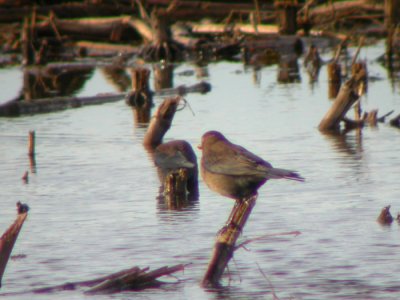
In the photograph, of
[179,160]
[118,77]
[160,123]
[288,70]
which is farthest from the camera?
[288,70]

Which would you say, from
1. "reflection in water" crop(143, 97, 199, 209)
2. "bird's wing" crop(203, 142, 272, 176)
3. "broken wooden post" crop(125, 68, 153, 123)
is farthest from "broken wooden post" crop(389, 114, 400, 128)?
"bird's wing" crop(203, 142, 272, 176)

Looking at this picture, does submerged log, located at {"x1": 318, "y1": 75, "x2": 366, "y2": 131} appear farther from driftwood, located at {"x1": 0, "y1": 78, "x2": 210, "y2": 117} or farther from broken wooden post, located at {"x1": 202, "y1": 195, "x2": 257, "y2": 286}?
broken wooden post, located at {"x1": 202, "y1": 195, "x2": 257, "y2": 286}

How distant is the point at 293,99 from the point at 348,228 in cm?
1000

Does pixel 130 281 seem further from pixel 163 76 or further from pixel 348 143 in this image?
pixel 163 76

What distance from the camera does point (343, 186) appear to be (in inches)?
477

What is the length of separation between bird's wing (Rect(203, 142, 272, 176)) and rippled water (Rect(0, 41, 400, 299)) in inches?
29.8

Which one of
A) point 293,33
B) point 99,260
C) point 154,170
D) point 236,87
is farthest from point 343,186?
point 293,33

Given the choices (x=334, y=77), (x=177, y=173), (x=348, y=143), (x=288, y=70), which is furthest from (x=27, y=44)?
(x=177, y=173)

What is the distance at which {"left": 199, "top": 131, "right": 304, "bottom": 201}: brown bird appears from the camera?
8.55m

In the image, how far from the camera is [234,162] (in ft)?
28.8

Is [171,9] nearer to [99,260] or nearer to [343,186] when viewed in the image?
[343,186]

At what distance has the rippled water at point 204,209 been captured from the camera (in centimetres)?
870

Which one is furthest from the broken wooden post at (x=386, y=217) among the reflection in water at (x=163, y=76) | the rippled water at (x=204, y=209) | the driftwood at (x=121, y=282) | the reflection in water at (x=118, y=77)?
the reflection in water at (x=118, y=77)

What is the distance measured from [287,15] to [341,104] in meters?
12.7
